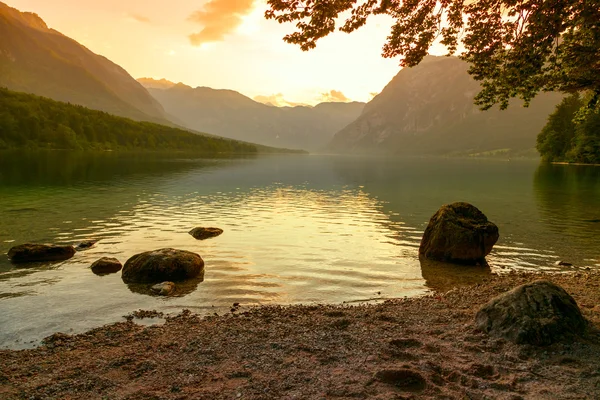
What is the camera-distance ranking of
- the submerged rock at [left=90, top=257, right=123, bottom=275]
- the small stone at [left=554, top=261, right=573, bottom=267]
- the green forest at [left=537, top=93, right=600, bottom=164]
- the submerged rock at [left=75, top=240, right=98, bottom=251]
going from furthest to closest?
the green forest at [left=537, top=93, right=600, bottom=164]
the submerged rock at [left=75, top=240, right=98, bottom=251]
the small stone at [left=554, top=261, right=573, bottom=267]
the submerged rock at [left=90, top=257, right=123, bottom=275]

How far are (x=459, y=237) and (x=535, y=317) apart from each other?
11149 mm

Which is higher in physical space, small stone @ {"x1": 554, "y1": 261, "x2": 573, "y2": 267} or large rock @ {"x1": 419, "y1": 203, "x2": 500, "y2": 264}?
large rock @ {"x1": 419, "y1": 203, "x2": 500, "y2": 264}

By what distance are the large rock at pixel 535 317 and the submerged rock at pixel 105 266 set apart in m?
15.9

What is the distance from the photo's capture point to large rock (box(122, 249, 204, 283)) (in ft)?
55.1

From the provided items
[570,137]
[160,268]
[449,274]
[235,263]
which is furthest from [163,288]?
[570,137]

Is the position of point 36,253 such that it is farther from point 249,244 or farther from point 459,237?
point 459,237

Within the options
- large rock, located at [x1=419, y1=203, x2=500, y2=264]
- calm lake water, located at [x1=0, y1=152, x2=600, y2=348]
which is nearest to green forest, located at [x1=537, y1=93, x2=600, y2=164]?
calm lake water, located at [x1=0, y1=152, x2=600, y2=348]

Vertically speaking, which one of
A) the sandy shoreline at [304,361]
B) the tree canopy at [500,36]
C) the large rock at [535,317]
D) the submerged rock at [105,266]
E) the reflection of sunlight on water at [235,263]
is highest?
the tree canopy at [500,36]

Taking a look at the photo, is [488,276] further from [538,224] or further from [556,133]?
[556,133]

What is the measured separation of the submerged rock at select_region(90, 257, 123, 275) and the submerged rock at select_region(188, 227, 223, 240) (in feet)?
24.2

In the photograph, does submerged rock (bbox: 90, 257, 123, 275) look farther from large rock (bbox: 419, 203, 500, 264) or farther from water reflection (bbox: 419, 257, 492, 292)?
large rock (bbox: 419, 203, 500, 264)

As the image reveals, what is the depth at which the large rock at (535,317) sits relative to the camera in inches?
376

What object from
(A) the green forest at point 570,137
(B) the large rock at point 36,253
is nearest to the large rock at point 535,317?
(B) the large rock at point 36,253

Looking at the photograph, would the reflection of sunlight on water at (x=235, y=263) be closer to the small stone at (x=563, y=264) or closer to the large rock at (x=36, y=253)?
the large rock at (x=36, y=253)
